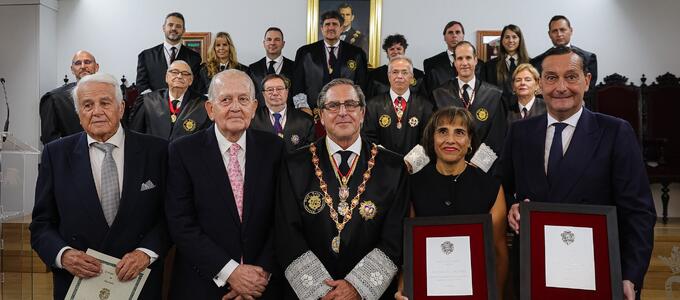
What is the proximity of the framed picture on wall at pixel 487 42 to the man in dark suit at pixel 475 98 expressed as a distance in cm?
241

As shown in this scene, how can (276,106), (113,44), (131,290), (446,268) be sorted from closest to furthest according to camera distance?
(446,268) → (131,290) → (276,106) → (113,44)

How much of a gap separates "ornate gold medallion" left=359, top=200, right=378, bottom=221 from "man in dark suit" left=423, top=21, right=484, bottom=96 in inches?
150

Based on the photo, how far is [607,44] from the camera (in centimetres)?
724

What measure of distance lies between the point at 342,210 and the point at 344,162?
21cm

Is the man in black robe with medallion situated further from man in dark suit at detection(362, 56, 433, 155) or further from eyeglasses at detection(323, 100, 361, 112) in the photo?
man in dark suit at detection(362, 56, 433, 155)

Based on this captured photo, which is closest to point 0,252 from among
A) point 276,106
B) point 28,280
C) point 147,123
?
point 28,280

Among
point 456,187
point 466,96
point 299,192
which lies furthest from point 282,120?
point 456,187

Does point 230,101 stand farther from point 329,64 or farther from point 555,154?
point 329,64

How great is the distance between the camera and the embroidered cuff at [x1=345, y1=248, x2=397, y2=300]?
2.35 metres

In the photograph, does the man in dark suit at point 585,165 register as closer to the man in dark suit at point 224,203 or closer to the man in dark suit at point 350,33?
the man in dark suit at point 224,203

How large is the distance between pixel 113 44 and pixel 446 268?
6.78 metres

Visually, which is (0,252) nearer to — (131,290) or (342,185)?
(131,290)

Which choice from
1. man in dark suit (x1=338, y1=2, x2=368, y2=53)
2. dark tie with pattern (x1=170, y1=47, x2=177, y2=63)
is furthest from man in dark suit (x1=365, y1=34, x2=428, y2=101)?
dark tie with pattern (x1=170, y1=47, x2=177, y2=63)

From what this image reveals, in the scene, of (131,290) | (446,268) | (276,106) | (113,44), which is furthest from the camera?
(113,44)
